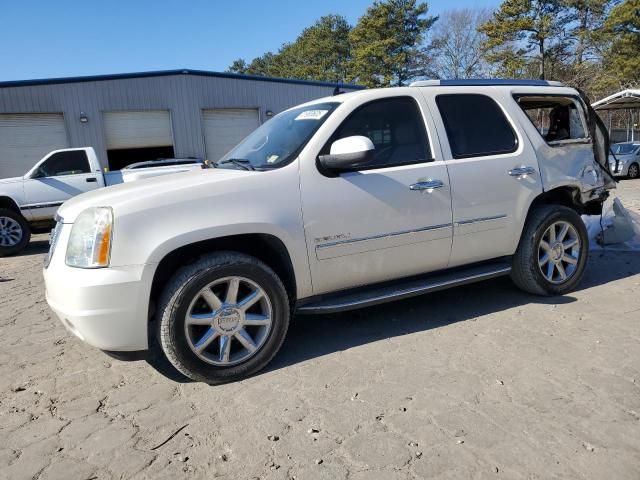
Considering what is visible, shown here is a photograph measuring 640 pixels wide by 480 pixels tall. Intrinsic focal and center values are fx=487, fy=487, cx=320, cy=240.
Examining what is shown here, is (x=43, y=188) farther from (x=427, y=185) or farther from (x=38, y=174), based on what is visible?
(x=427, y=185)

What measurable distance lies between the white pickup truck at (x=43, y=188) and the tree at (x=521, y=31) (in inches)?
1310

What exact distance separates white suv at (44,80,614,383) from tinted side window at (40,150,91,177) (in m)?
7.27

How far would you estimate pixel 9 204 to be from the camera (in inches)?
372

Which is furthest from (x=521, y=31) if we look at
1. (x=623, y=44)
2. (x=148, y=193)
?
(x=148, y=193)

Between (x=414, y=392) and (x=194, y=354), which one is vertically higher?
(x=194, y=354)

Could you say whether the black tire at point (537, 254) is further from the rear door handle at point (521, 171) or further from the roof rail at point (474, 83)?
the roof rail at point (474, 83)

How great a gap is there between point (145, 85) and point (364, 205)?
16856 millimetres

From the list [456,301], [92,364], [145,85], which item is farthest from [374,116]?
[145,85]

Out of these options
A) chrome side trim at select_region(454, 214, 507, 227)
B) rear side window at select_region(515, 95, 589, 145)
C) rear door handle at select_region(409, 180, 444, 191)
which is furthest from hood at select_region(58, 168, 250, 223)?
rear side window at select_region(515, 95, 589, 145)

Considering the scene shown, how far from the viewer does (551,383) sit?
2.93 meters

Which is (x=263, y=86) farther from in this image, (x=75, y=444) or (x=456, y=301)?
(x=75, y=444)

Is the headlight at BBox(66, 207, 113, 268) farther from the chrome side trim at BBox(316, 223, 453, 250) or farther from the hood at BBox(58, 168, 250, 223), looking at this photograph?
the chrome side trim at BBox(316, 223, 453, 250)

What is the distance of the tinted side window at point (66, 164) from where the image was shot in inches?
387

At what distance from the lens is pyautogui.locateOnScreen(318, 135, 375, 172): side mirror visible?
10.4 feet
